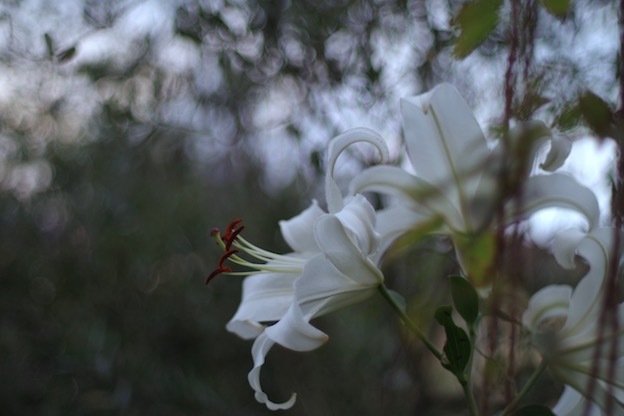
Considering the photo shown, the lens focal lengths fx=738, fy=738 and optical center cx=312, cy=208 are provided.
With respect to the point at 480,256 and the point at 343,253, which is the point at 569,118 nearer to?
the point at 480,256

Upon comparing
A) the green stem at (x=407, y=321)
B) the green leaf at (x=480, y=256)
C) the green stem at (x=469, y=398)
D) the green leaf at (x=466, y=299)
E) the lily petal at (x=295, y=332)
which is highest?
the green leaf at (x=480, y=256)

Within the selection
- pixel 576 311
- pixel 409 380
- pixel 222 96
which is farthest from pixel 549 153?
pixel 222 96

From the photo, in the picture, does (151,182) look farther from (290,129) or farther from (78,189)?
(290,129)

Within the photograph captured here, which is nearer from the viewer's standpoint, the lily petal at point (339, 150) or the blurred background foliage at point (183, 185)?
the lily petal at point (339, 150)

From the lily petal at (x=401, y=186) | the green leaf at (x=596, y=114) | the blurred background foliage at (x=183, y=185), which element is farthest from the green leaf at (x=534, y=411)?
the blurred background foliage at (x=183, y=185)

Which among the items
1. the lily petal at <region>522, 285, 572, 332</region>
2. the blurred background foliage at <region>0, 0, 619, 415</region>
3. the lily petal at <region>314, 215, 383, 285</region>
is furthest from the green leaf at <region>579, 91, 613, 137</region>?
the blurred background foliage at <region>0, 0, 619, 415</region>

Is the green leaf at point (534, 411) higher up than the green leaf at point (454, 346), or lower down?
lower down

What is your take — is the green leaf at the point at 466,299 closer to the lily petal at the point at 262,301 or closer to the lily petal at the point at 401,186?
the lily petal at the point at 401,186
